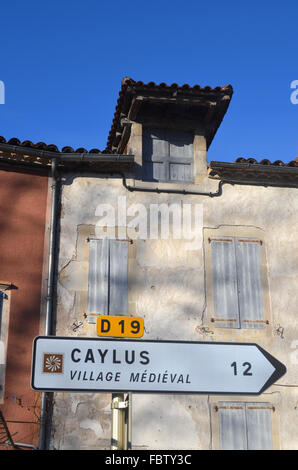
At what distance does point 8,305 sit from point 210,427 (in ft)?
13.3

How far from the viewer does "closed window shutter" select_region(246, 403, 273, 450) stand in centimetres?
931

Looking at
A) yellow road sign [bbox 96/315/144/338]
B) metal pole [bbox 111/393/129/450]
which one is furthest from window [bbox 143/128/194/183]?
metal pole [bbox 111/393/129/450]

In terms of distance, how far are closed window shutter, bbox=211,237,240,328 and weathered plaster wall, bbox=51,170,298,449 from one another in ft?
0.65

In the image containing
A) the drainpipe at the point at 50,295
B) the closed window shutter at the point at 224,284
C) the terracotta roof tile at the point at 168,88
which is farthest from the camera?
the terracotta roof tile at the point at 168,88

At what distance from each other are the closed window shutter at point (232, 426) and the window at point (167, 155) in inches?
175

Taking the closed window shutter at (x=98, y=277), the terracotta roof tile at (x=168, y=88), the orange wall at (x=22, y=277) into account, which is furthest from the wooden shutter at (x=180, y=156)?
the orange wall at (x=22, y=277)

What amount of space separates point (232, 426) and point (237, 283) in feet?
8.35

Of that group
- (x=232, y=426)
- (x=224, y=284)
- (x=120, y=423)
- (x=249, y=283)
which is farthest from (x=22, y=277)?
(x=120, y=423)

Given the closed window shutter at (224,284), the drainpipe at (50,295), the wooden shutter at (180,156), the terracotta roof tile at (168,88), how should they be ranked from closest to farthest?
the drainpipe at (50,295) < the closed window shutter at (224,284) < the terracotta roof tile at (168,88) < the wooden shutter at (180,156)

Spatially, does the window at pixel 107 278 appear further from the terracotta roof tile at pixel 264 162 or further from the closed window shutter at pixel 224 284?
the terracotta roof tile at pixel 264 162

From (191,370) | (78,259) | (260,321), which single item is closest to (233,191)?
(260,321)

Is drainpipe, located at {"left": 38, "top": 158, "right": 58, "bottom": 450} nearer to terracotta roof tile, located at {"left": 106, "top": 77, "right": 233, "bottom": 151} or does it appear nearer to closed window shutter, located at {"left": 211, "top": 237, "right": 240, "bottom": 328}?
terracotta roof tile, located at {"left": 106, "top": 77, "right": 233, "bottom": 151}

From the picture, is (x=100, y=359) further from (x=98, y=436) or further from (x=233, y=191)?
(x=233, y=191)

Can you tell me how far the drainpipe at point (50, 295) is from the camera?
8.86m
